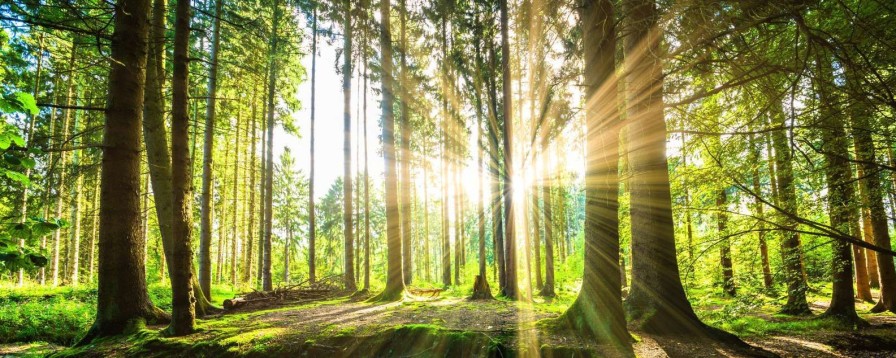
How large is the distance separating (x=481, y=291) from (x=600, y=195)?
7.22 m

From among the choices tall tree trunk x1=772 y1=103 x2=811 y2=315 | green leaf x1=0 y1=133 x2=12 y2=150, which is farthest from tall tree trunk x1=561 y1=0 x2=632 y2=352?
green leaf x1=0 y1=133 x2=12 y2=150

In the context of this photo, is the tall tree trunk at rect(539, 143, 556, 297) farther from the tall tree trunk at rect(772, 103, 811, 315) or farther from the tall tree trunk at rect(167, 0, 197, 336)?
the tall tree trunk at rect(167, 0, 197, 336)

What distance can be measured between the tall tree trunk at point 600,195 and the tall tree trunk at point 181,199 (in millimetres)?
5857

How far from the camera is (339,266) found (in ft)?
118

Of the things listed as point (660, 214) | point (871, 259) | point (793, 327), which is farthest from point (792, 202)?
point (871, 259)

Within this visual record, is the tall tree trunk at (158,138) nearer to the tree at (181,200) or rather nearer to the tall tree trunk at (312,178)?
the tree at (181,200)

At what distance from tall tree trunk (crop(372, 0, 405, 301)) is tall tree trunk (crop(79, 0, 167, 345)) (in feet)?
18.3

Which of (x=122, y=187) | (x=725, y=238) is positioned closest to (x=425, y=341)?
(x=725, y=238)

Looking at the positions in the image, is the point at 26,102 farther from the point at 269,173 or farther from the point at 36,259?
the point at 269,173

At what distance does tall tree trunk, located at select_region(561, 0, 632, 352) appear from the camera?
15.6 ft

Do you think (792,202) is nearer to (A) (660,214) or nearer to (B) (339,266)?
(A) (660,214)

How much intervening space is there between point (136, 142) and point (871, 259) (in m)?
24.3

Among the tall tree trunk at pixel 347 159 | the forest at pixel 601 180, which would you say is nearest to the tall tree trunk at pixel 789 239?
the forest at pixel 601 180

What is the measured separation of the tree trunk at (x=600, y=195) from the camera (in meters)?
4.77
